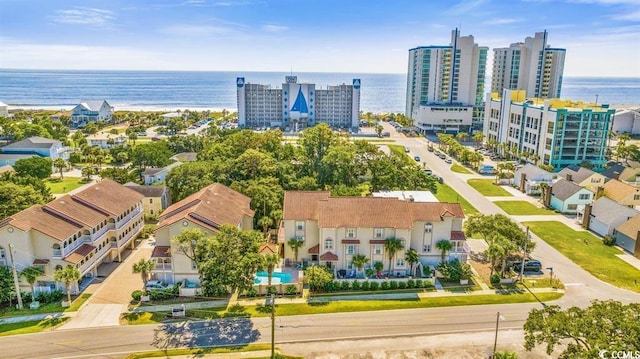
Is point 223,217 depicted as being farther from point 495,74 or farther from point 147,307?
point 495,74

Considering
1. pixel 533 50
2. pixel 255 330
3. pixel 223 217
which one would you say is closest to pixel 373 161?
pixel 223 217

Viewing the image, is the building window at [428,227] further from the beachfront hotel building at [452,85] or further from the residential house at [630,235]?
the beachfront hotel building at [452,85]

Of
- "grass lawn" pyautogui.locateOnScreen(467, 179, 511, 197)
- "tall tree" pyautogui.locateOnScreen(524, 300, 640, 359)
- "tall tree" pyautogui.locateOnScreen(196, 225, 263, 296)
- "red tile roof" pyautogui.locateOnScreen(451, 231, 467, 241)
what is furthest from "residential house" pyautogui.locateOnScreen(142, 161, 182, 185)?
"tall tree" pyautogui.locateOnScreen(524, 300, 640, 359)

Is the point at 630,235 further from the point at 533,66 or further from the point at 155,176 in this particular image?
the point at 533,66

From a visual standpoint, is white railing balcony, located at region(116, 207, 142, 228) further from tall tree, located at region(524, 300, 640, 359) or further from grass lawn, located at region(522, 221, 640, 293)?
grass lawn, located at region(522, 221, 640, 293)

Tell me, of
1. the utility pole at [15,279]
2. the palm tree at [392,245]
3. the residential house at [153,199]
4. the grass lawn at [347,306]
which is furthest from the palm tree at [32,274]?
the palm tree at [392,245]
